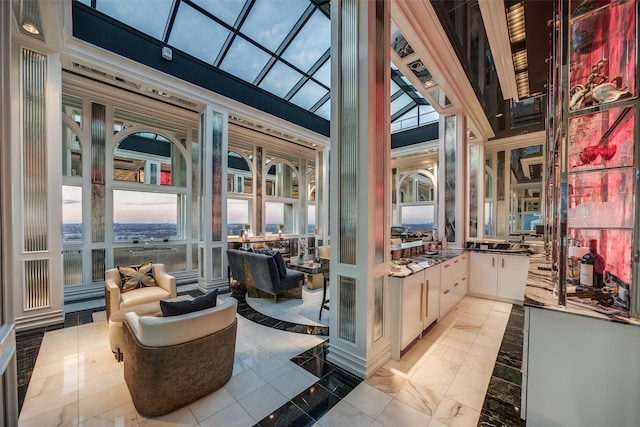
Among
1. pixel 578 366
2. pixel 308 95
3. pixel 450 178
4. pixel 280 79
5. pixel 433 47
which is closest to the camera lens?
pixel 578 366

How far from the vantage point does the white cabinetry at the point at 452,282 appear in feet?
11.1

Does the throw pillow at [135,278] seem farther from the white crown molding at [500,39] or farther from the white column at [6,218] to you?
the white crown molding at [500,39]

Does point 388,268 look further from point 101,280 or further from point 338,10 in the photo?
point 101,280

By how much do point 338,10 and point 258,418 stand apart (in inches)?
146

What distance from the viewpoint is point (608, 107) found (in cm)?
138

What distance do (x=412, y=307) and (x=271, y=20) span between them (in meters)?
5.55

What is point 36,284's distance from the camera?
321 cm

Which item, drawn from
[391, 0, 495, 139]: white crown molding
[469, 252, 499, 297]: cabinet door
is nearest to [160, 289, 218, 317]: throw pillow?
[391, 0, 495, 139]: white crown molding

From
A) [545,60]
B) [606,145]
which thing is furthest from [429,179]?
[606,145]

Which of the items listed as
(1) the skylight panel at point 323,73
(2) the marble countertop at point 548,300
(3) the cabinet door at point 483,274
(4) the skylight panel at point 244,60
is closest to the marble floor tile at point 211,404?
(2) the marble countertop at point 548,300

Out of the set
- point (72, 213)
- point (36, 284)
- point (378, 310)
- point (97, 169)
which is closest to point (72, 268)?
point (72, 213)

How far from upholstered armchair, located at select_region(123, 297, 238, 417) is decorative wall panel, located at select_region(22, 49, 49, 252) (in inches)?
101

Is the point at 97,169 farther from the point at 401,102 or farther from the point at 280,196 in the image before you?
the point at 401,102

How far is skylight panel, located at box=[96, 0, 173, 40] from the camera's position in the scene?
148 inches
